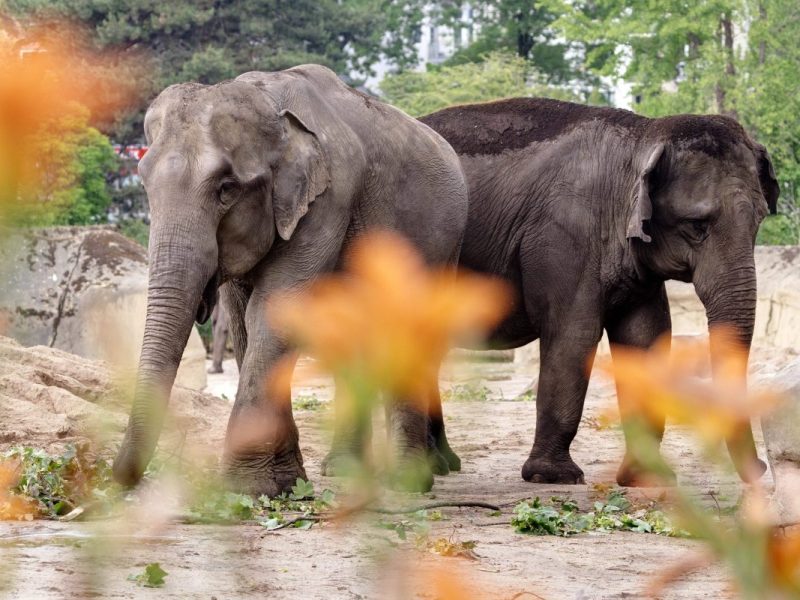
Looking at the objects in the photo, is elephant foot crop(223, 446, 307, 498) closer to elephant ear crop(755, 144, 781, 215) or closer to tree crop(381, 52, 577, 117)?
elephant ear crop(755, 144, 781, 215)

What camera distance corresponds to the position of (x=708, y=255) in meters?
8.60

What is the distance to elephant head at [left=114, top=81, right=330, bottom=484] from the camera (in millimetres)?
6473

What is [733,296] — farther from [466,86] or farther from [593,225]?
[466,86]

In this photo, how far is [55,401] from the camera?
902cm

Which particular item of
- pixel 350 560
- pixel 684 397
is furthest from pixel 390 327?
pixel 350 560

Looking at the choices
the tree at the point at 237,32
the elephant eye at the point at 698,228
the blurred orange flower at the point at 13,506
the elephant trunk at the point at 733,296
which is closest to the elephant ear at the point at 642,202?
the elephant eye at the point at 698,228

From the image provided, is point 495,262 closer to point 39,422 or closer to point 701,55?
point 39,422

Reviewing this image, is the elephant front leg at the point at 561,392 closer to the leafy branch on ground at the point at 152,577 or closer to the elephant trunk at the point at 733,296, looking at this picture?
the elephant trunk at the point at 733,296

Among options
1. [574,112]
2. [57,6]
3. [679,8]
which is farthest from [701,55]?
[57,6]

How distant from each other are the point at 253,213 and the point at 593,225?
2744 mm

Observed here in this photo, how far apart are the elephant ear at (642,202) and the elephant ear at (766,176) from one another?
551 millimetres

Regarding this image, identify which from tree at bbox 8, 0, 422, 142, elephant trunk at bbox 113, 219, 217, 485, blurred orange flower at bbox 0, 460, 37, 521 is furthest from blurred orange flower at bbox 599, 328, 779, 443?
tree at bbox 8, 0, 422, 142

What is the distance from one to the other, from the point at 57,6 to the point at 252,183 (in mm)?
5168

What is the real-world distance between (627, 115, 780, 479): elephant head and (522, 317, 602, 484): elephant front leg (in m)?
0.58
